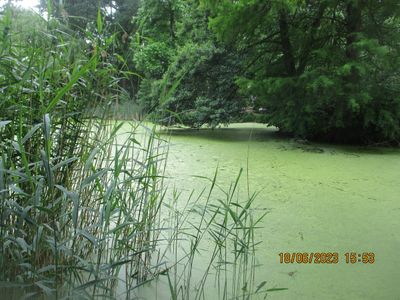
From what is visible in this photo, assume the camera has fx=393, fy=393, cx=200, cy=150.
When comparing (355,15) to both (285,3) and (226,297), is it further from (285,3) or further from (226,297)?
(226,297)

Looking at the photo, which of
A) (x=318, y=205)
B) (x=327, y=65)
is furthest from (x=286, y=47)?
(x=318, y=205)

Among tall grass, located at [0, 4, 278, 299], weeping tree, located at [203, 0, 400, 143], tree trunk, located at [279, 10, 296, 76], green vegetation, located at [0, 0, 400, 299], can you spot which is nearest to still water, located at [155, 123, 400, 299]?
green vegetation, located at [0, 0, 400, 299]

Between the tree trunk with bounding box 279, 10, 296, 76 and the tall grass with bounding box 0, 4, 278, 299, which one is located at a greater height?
the tree trunk with bounding box 279, 10, 296, 76

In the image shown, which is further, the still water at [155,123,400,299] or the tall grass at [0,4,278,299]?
the still water at [155,123,400,299]
